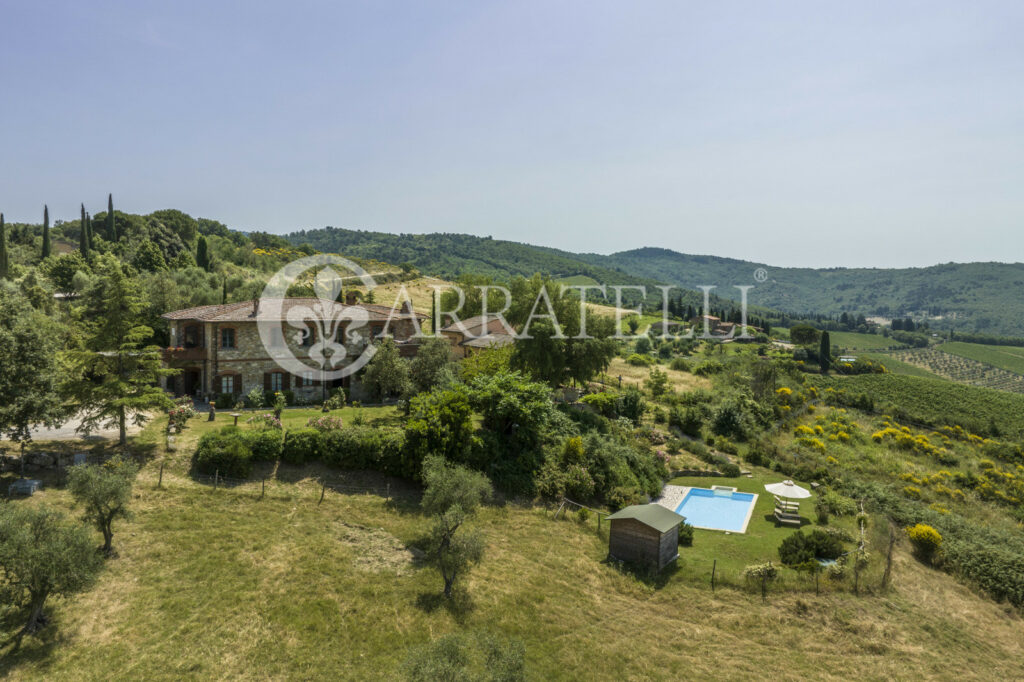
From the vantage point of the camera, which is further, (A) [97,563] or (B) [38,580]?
(A) [97,563]

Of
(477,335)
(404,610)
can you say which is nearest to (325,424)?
(404,610)

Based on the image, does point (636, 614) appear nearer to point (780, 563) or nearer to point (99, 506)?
point (780, 563)

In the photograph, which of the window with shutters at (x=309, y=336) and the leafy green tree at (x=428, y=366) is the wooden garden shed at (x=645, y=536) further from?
the window with shutters at (x=309, y=336)

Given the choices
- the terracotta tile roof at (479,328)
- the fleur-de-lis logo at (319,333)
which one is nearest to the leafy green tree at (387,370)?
the fleur-de-lis logo at (319,333)

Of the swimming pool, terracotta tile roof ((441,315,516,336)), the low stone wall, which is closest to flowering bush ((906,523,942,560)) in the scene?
the swimming pool

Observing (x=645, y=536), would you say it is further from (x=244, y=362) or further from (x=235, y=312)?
(x=235, y=312)

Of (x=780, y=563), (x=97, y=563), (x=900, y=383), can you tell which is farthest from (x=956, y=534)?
(x=900, y=383)

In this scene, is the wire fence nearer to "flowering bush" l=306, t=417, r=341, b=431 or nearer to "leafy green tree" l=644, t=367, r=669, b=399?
"flowering bush" l=306, t=417, r=341, b=431
